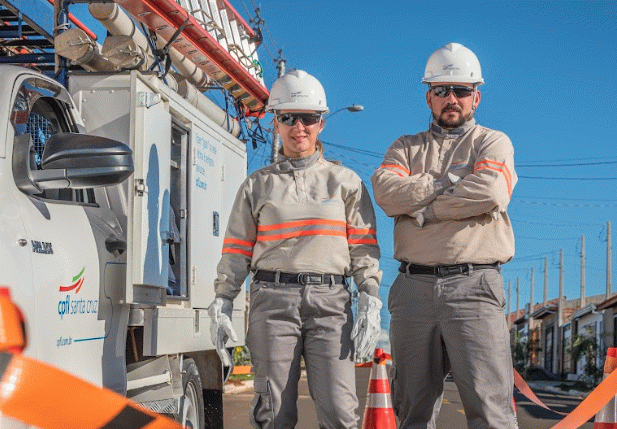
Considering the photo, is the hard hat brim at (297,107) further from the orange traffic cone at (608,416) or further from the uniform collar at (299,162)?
the orange traffic cone at (608,416)

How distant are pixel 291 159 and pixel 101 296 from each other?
120cm

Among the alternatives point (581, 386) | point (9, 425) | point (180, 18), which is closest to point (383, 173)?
point (9, 425)

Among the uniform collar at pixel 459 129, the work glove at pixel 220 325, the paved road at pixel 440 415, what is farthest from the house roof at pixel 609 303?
the work glove at pixel 220 325

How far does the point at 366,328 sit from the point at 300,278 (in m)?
0.40

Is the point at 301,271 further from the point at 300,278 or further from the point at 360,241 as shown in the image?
the point at 360,241

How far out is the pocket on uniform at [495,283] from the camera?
4.79 metres

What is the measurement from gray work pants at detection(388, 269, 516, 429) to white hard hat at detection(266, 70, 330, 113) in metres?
1.02

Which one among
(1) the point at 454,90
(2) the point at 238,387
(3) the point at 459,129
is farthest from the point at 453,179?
(2) the point at 238,387

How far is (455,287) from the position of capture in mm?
4793

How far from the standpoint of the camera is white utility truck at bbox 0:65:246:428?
3.99 m

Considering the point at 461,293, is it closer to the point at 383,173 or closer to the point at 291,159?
the point at 383,173

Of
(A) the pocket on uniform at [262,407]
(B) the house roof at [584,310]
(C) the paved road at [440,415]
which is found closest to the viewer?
(A) the pocket on uniform at [262,407]

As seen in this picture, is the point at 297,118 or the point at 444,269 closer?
the point at 444,269

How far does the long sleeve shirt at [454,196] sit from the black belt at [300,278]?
41 centimetres
